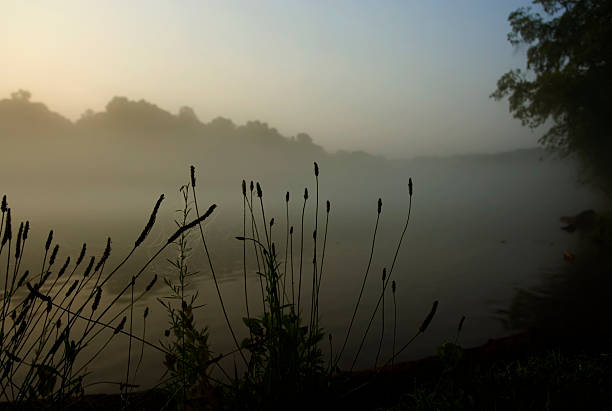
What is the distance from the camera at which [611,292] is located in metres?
12.6

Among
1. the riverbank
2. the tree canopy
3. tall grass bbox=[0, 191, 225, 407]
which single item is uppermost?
the tree canopy

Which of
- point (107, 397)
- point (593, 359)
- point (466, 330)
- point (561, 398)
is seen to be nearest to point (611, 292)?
point (466, 330)

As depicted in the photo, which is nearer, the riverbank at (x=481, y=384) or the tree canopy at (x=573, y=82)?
the riverbank at (x=481, y=384)

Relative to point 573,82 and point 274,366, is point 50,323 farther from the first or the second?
point 573,82

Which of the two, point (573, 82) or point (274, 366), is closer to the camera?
point (274, 366)

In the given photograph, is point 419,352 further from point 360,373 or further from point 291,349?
point 291,349

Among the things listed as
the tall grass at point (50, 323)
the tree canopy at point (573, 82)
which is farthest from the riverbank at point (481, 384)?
the tree canopy at point (573, 82)

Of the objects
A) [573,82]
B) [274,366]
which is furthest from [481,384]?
[573,82]

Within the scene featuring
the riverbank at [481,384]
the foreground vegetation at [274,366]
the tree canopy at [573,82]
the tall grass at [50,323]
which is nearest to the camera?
the tall grass at [50,323]

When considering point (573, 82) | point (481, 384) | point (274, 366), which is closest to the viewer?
point (274, 366)

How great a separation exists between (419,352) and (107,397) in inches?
260

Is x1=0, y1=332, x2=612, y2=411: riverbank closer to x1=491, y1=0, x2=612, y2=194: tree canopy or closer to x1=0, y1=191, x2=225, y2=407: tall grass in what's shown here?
x1=0, y1=191, x2=225, y2=407: tall grass

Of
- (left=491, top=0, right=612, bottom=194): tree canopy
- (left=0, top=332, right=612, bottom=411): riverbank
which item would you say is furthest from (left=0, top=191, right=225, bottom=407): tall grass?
(left=491, top=0, right=612, bottom=194): tree canopy

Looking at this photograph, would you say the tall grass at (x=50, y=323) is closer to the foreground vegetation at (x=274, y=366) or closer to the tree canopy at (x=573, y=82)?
the foreground vegetation at (x=274, y=366)
